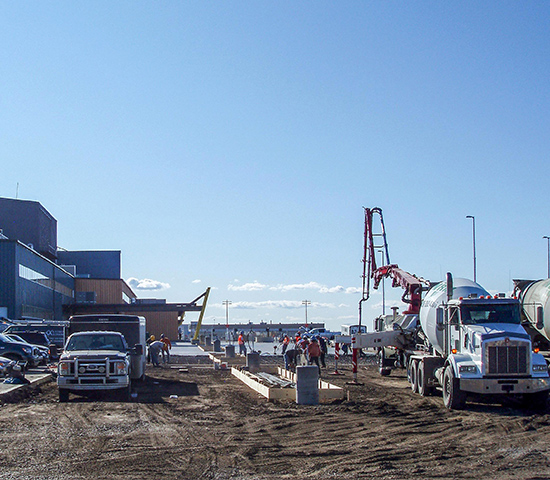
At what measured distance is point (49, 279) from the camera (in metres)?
61.7

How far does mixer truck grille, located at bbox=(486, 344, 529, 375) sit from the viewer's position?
16.8 metres

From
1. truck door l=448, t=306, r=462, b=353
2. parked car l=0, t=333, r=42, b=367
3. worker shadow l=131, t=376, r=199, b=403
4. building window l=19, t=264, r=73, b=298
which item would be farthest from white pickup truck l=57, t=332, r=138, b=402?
building window l=19, t=264, r=73, b=298

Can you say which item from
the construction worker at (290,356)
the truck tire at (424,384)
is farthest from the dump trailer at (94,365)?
the construction worker at (290,356)

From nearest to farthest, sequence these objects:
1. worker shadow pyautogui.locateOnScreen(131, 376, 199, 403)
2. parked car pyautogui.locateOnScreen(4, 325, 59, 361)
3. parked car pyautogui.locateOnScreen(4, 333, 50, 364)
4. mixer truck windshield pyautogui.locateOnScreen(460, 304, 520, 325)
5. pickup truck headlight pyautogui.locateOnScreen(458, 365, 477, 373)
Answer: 1. pickup truck headlight pyautogui.locateOnScreen(458, 365, 477, 373)
2. mixer truck windshield pyautogui.locateOnScreen(460, 304, 520, 325)
3. worker shadow pyautogui.locateOnScreen(131, 376, 199, 403)
4. parked car pyautogui.locateOnScreen(4, 333, 50, 364)
5. parked car pyautogui.locateOnScreen(4, 325, 59, 361)

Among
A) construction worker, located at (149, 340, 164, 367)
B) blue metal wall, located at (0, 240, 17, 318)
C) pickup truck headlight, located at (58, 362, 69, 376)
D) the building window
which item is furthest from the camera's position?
the building window

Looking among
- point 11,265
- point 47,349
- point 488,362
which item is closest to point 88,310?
point 11,265

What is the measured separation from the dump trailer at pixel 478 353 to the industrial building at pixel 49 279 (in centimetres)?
3347

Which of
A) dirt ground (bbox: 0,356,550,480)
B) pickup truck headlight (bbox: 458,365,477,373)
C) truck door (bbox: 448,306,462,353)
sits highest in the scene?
truck door (bbox: 448,306,462,353)

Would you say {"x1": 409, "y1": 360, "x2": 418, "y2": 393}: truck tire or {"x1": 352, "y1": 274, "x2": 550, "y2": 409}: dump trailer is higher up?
{"x1": 352, "y1": 274, "x2": 550, "y2": 409}: dump trailer

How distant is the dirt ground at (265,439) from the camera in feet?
32.1

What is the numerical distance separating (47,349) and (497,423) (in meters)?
23.1

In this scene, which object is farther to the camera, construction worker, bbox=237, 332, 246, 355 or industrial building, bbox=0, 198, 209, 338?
construction worker, bbox=237, 332, 246, 355

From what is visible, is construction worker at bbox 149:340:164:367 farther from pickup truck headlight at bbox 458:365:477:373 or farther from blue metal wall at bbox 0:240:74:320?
pickup truck headlight at bbox 458:365:477:373

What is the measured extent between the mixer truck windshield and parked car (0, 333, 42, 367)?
58.3 feet
